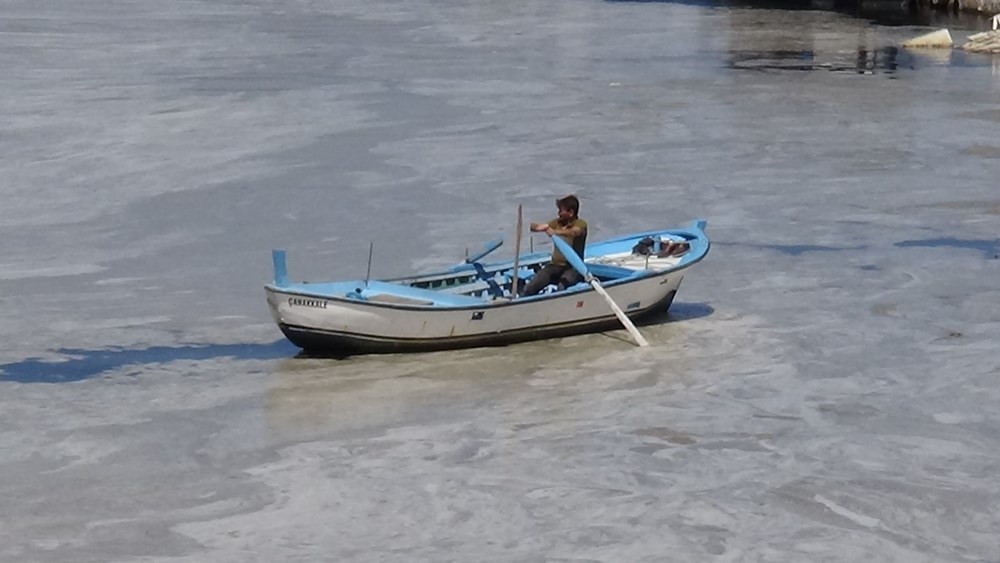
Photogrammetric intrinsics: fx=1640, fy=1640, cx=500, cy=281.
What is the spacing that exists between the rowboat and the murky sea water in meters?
0.19

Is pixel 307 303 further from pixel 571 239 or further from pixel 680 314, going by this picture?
pixel 680 314

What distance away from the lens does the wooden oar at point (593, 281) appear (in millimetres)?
14188

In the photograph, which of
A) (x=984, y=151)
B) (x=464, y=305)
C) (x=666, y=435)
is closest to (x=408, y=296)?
(x=464, y=305)

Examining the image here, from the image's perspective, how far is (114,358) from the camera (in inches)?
552

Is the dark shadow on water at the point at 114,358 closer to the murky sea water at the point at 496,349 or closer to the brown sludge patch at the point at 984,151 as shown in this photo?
the murky sea water at the point at 496,349

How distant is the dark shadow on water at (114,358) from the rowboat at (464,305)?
52 cm

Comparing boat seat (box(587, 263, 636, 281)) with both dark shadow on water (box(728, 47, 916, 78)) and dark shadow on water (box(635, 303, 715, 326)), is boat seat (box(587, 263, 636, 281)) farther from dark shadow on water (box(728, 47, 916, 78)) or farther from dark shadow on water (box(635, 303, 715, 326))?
dark shadow on water (box(728, 47, 916, 78))

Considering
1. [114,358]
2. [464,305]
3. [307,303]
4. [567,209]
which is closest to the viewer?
[307,303]

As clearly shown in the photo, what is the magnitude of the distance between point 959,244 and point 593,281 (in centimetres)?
590

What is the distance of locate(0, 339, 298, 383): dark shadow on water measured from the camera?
13523mm

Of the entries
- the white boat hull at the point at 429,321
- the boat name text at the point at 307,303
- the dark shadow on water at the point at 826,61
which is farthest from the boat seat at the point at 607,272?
the dark shadow on water at the point at 826,61

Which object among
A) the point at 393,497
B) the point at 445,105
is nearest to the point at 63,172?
the point at 445,105

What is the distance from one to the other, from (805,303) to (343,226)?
18.8ft

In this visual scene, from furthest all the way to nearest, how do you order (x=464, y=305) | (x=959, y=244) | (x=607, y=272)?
1. (x=959, y=244)
2. (x=607, y=272)
3. (x=464, y=305)
